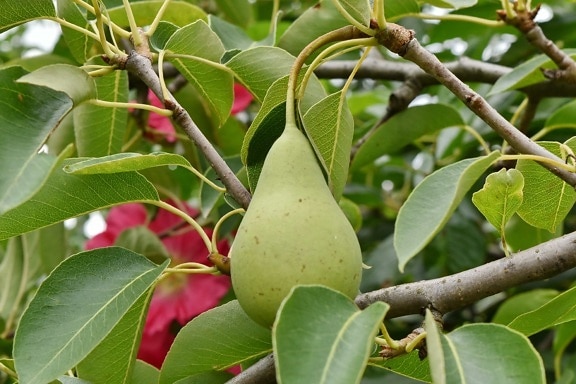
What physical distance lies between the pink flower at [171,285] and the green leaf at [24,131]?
2.98 ft

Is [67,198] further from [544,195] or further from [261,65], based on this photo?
[544,195]

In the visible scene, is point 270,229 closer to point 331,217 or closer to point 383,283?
point 331,217

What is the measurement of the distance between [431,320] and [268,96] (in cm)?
38

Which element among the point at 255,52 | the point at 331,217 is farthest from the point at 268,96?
the point at 331,217

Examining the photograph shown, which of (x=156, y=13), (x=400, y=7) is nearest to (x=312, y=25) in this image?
(x=400, y=7)

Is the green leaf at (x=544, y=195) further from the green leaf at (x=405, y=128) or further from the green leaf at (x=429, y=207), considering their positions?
the green leaf at (x=405, y=128)

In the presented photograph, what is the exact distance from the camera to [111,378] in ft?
3.31

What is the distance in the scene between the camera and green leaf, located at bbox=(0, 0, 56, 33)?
40.3 inches

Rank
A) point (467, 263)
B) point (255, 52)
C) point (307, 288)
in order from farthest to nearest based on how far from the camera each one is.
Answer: point (467, 263), point (255, 52), point (307, 288)

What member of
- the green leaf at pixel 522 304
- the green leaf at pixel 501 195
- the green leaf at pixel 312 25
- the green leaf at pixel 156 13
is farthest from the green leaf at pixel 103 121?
the green leaf at pixel 522 304

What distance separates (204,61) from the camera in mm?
1154

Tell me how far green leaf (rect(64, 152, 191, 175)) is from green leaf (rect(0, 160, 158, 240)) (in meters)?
0.04

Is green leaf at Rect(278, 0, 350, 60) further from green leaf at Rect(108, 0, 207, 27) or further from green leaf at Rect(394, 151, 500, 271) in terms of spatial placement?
green leaf at Rect(394, 151, 500, 271)

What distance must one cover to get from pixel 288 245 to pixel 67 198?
0.33 meters
